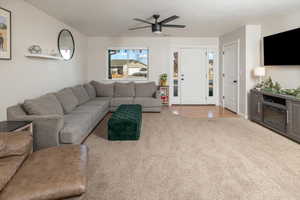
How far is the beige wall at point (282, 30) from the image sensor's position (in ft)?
14.3

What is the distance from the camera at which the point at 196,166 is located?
2822 mm

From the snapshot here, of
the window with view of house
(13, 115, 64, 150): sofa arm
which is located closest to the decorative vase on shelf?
(13, 115, 64, 150): sofa arm

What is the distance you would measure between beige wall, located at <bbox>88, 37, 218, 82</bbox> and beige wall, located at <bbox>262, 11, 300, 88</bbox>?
271cm

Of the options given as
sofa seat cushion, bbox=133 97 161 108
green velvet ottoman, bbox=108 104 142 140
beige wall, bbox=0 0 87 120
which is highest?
beige wall, bbox=0 0 87 120

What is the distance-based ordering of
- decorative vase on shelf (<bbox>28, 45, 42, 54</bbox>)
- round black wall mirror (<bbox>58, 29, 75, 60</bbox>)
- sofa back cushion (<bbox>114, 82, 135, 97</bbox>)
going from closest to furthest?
decorative vase on shelf (<bbox>28, 45, 42, 54</bbox>) → round black wall mirror (<bbox>58, 29, 75, 60</bbox>) → sofa back cushion (<bbox>114, 82, 135, 97</bbox>)

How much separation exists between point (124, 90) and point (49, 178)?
5518 mm

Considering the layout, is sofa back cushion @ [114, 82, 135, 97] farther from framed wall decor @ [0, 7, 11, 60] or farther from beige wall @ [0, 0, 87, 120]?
framed wall decor @ [0, 7, 11, 60]

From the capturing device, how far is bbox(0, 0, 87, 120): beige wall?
3231 millimetres

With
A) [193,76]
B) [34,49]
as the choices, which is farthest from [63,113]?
[193,76]

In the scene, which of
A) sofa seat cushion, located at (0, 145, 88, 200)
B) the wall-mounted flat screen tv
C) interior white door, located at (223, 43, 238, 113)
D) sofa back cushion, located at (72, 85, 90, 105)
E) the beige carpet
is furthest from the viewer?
interior white door, located at (223, 43, 238, 113)

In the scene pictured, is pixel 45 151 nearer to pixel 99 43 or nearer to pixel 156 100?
pixel 156 100

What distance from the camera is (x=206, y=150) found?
340 centimetres

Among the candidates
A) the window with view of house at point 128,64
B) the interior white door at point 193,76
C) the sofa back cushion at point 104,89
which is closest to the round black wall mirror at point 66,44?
the sofa back cushion at point 104,89

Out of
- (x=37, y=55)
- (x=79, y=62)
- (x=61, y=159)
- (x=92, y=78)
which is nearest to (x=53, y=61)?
(x=37, y=55)
